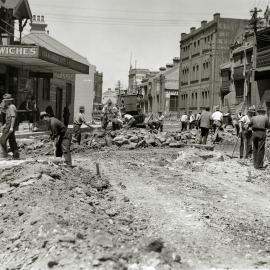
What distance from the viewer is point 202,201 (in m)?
9.36

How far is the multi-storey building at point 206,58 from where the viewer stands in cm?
6162

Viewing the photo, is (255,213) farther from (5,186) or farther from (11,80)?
(11,80)

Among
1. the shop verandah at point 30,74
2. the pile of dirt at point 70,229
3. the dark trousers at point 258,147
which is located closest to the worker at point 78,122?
the shop verandah at point 30,74

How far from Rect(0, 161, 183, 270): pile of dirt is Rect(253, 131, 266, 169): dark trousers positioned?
5462mm

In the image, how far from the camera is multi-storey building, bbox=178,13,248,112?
61.6 m

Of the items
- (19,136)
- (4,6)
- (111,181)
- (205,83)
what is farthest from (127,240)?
(205,83)

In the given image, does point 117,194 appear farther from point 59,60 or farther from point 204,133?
point 59,60

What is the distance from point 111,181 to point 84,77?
122 feet

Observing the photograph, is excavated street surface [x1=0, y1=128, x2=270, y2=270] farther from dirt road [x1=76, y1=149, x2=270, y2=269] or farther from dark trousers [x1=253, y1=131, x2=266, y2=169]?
dark trousers [x1=253, y1=131, x2=266, y2=169]

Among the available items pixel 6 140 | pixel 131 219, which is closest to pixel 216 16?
pixel 6 140

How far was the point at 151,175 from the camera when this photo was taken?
1291cm

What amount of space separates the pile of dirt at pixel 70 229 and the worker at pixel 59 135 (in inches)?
56.6

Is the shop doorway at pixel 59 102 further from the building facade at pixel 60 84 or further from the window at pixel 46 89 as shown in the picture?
the window at pixel 46 89

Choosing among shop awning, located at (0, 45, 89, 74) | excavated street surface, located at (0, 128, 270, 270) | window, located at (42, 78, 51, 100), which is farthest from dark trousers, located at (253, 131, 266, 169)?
window, located at (42, 78, 51, 100)
